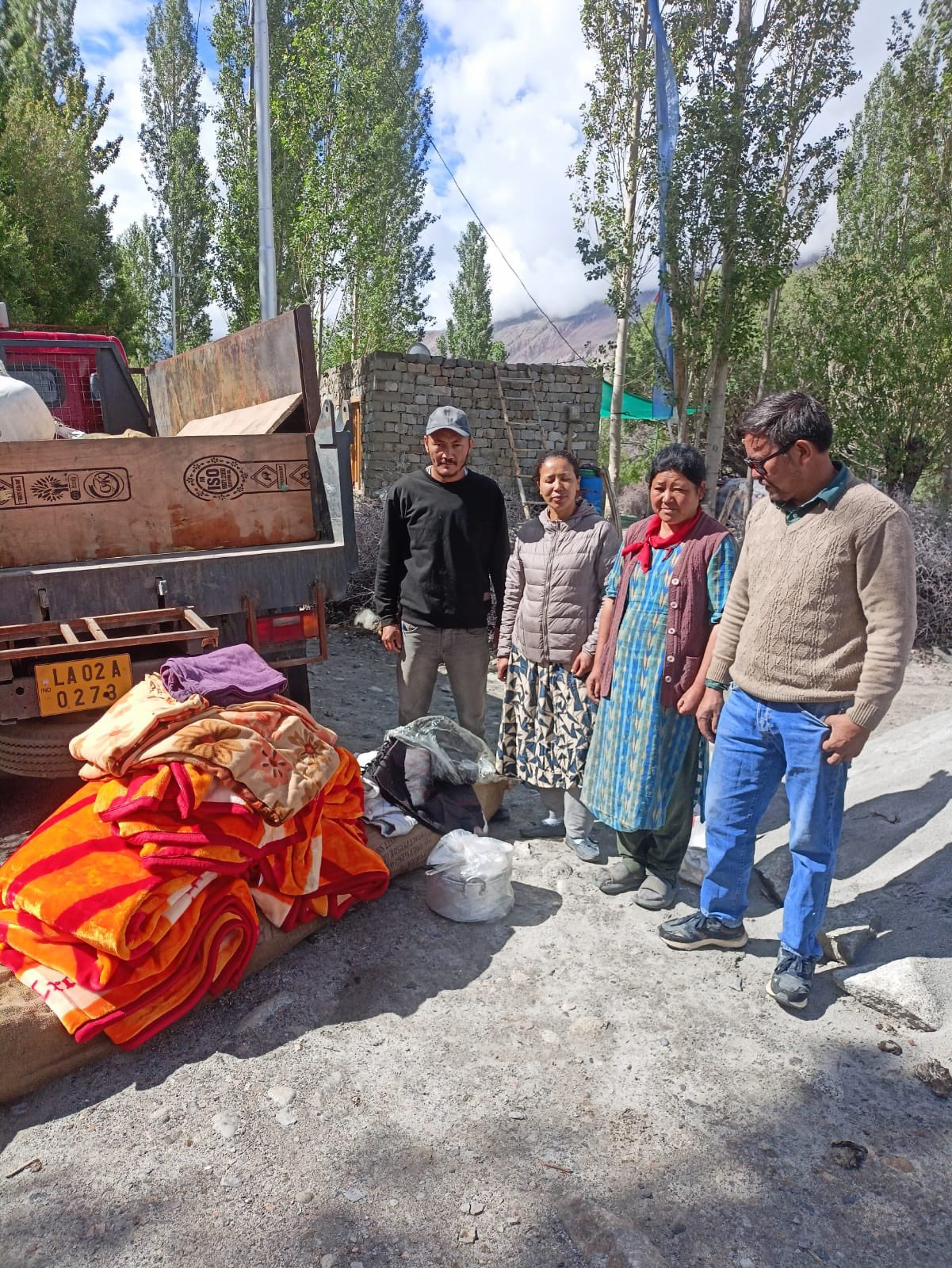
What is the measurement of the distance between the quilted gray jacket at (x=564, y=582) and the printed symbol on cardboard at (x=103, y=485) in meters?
1.70

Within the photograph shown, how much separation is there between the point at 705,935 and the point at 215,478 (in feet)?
8.78

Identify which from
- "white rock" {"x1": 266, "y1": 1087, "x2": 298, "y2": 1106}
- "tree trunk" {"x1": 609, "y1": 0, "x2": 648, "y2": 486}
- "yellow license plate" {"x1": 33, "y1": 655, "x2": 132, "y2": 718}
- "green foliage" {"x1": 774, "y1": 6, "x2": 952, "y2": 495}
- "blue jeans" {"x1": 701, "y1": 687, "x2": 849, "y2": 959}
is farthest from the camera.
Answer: "tree trunk" {"x1": 609, "y1": 0, "x2": 648, "y2": 486}

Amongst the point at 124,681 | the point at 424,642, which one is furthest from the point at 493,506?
the point at 124,681

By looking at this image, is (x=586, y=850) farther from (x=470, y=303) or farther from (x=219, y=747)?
(x=470, y=303)

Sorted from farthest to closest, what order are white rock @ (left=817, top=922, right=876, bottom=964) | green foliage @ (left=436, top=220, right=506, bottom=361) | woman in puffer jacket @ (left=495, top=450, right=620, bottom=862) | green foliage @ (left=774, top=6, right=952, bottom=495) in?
green foliage @ (left=436, top=220, right=506, bottom=361) → green foliage @ (left=774, top=6, right=952, bottom=495) → woman in puffer jacket @ (left=495, top=450, right=620, bottom=862) → white rock @ (left=817, top=922, right=876, bottom=964)

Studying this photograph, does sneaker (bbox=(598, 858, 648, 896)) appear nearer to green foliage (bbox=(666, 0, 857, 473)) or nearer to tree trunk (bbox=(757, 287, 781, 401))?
green foliage (bbox=(666, 0, 857, 473))

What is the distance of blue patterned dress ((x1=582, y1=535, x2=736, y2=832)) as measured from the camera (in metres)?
3.02

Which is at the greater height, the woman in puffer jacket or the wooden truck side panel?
the wooden truck side panel

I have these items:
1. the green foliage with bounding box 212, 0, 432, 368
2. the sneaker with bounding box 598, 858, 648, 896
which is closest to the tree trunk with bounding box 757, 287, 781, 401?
the green foliage with bounding box 212, 0, 432, 368

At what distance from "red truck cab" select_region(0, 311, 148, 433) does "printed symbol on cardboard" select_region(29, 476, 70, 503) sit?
2.45 metres

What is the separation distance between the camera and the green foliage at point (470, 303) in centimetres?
4791

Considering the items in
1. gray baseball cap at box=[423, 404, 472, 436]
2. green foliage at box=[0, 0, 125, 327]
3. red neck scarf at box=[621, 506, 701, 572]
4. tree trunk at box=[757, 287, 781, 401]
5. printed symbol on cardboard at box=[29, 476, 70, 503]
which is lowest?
red neck scarf at box=[621, 506, 701, 572]

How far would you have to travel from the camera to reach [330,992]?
8.35 feet

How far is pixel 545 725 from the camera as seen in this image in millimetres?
3588
